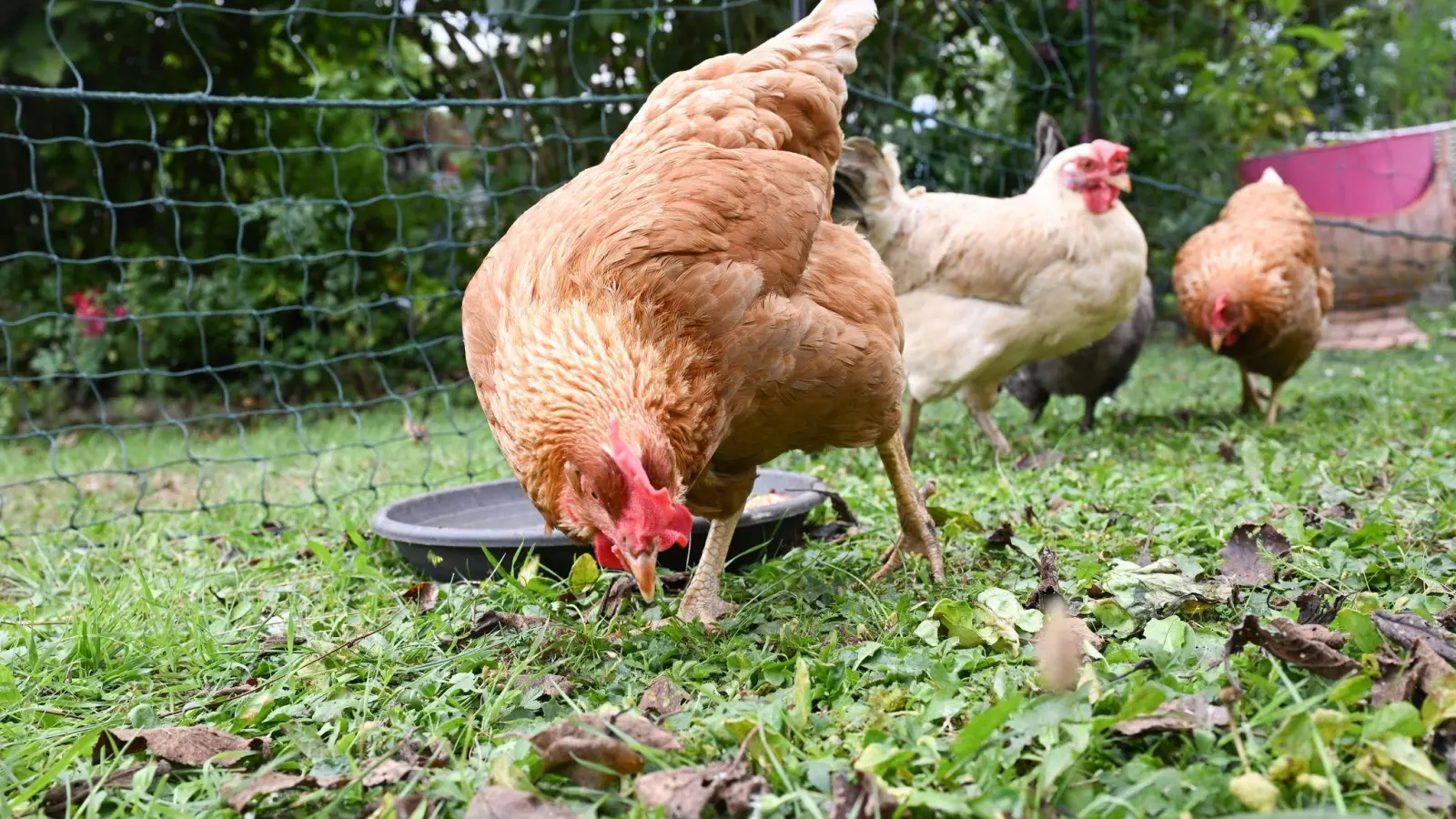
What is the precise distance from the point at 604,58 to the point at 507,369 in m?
5.06

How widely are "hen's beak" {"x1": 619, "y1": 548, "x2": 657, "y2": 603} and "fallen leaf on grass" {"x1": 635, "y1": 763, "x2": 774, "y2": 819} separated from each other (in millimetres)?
342

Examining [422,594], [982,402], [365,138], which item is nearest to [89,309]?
[365,138]

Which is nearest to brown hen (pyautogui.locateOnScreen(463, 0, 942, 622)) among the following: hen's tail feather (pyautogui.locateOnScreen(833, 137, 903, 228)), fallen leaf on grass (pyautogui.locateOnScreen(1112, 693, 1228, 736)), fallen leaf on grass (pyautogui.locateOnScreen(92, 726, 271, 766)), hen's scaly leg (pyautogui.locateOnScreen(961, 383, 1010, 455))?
fallen leaf on grass (pyautogui.locateOnScreen(92, 726, 271, 766))

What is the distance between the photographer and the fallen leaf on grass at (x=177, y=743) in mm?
1465

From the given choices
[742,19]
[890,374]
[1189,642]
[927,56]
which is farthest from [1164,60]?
[1189,642]

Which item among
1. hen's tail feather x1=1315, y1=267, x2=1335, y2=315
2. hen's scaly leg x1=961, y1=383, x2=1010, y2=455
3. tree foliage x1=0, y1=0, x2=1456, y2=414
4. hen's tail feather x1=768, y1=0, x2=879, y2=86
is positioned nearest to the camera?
hen's tail feather x1=768, y1=0, x2=879, y2=86

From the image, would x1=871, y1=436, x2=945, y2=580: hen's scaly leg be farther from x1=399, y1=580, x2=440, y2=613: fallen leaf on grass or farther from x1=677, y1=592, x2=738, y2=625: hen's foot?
x1=399, y1=580, x2=440, y2=613: fallen leaf on grass

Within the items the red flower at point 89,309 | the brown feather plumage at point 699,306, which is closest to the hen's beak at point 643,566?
the brown feather plumage at point 699,306

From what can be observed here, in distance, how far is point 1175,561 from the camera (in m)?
→ 2.09

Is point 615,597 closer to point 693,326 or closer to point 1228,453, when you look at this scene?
point 693,326

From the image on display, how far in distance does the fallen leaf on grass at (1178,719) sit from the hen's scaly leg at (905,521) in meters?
0.99

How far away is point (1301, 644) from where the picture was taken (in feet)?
4.52

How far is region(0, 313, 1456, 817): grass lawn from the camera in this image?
1.23 meters

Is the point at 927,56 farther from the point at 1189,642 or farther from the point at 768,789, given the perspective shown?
the point at 768,789
